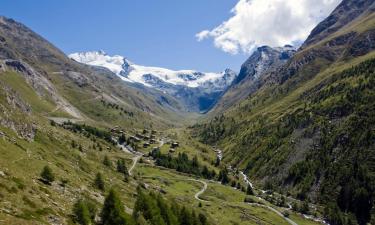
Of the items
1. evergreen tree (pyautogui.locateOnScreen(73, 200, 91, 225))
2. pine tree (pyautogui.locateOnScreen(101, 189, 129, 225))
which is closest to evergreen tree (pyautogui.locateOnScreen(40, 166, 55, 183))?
pine tree (pyautogui.locateOnScreen(101, 189, 129, 225))

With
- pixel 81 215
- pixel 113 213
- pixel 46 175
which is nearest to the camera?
pixel 81 215

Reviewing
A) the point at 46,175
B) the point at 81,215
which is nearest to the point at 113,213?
the point at 81,215

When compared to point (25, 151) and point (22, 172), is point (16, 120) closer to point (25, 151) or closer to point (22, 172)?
point (25, 151)

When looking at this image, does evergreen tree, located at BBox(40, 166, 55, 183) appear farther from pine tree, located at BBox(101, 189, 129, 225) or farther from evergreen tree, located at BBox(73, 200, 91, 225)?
evergreen tree, located at BBox(73, 200, 91, 225)

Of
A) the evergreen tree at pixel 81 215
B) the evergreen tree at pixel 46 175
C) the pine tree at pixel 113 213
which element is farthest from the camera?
the evergreen tree at pixel 46 175

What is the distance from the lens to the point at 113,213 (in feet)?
233

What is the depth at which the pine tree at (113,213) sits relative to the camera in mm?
70438

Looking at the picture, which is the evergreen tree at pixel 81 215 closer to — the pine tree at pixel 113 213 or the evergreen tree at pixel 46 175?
the pine tree at pixel 113 213

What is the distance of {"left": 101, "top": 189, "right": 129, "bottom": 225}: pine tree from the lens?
231 ft

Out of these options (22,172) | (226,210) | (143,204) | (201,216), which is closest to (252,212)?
(226,210)

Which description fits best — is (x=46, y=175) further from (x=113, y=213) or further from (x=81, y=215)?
(x=81, y=215)

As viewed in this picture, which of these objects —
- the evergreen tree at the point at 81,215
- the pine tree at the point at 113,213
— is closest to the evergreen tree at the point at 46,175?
the pine tree at the point at 113,213

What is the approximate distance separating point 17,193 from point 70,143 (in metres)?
127

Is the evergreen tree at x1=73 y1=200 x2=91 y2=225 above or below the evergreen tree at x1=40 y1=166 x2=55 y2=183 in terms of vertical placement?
below
